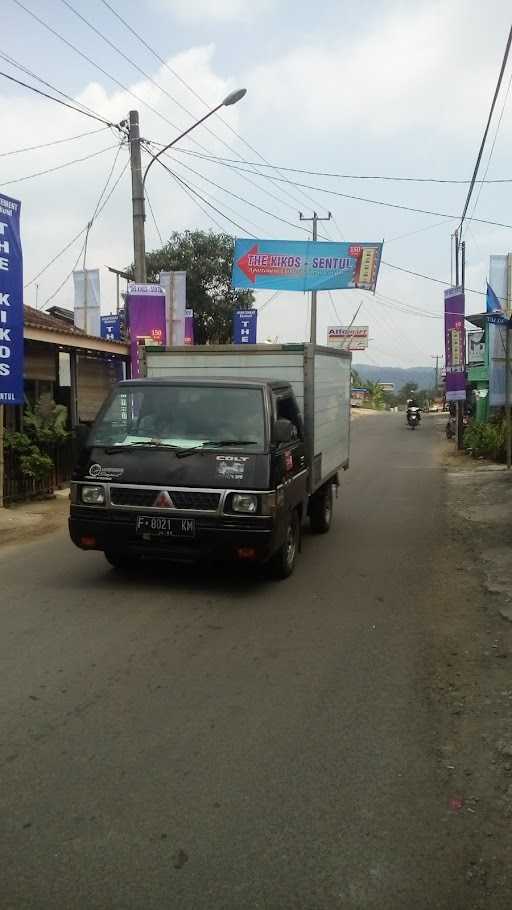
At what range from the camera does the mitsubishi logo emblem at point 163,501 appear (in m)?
6.26

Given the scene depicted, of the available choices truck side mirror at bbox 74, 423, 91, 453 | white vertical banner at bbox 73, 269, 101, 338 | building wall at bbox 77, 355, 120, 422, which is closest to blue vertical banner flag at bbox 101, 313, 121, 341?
white vertical banner at bbox 73, 269, 101, 338

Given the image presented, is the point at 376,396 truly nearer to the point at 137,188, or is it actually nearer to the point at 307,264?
the point at 307,264

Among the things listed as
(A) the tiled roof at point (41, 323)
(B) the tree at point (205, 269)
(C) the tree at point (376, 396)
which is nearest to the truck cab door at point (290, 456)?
(A) the tiled roof at point (41, 323)

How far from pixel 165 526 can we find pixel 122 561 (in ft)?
4.19

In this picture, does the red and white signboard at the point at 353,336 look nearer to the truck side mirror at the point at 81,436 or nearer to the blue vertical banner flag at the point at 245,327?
the blue vertical banner flag at the point at 245,327

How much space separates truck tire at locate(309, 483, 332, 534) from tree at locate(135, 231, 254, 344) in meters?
25.5

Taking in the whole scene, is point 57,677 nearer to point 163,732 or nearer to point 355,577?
point 163,732

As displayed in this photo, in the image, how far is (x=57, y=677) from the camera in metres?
4.60

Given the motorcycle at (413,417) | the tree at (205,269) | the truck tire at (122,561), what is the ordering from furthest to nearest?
the motorcycle at (413,417), the tree at (205,269), the truck tire at (122,561)

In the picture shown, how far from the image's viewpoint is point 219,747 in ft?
12.1

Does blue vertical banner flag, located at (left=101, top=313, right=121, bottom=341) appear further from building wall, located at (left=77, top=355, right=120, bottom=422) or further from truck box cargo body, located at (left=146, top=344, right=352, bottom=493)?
truck box cargo body, located at (left=146, top=344, right=352, bottom=493)

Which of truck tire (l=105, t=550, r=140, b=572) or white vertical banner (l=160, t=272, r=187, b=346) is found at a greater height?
white vertical banner (l=160, t=272, r=187, b=346)

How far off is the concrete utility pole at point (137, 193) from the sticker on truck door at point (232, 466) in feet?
30.5

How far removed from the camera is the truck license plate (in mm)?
6215
